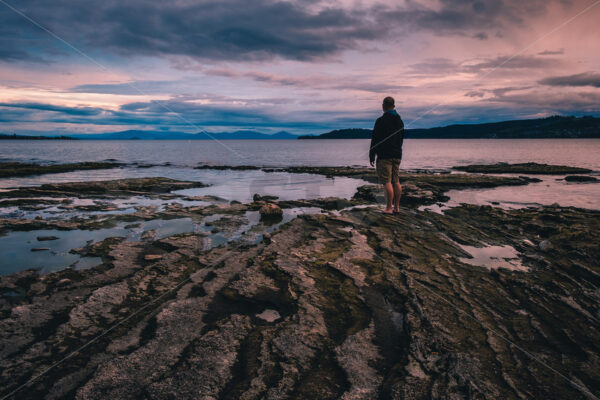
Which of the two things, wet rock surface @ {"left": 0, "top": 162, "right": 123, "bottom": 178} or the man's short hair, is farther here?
wet rock surface @ {"left": 0, "top": 162, "right": 123, "bottom": 178}

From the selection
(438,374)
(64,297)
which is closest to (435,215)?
(438,374)

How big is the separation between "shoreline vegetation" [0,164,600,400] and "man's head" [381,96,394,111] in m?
4.42

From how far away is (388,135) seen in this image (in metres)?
10.5

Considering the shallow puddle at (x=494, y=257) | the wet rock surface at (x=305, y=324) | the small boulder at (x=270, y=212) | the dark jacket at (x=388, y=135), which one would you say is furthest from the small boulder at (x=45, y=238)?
the shallow puddle at (x=494, y=257)

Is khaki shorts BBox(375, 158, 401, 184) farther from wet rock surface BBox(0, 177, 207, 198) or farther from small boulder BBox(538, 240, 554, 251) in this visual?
wet rock surface BBox(0, 177, 207, 198)

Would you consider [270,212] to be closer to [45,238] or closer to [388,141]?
[388,141]

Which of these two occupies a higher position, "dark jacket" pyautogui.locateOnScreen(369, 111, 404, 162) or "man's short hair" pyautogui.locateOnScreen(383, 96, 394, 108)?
"man's short hair" pyautogui.locateOnScreen(383, 96, 394, 108)

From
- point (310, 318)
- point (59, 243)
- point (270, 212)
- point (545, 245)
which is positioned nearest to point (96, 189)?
point (59, 243)

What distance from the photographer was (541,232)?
1031 centimetres

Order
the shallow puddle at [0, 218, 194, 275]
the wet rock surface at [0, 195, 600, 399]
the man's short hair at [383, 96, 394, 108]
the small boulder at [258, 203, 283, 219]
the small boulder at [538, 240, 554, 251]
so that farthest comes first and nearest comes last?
the small boulder at [258, 203, 283, 219], the man's short hair at [383, 96, 394, 108], the small boulder at [538, 240, 554, 251], the shallow puddle at [0, 218, 194, 275], the wet rock surface at [0, 195, 600, 399]

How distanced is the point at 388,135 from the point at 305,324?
25.9ft

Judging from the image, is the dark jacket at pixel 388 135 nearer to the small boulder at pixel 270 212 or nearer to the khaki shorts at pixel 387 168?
the khaki shorts at pixel 387 168

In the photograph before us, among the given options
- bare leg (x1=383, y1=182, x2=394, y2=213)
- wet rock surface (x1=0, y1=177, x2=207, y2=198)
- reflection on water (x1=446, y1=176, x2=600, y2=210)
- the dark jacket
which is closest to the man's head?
the dark jacket

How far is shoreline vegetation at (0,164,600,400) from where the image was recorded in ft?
10.9
